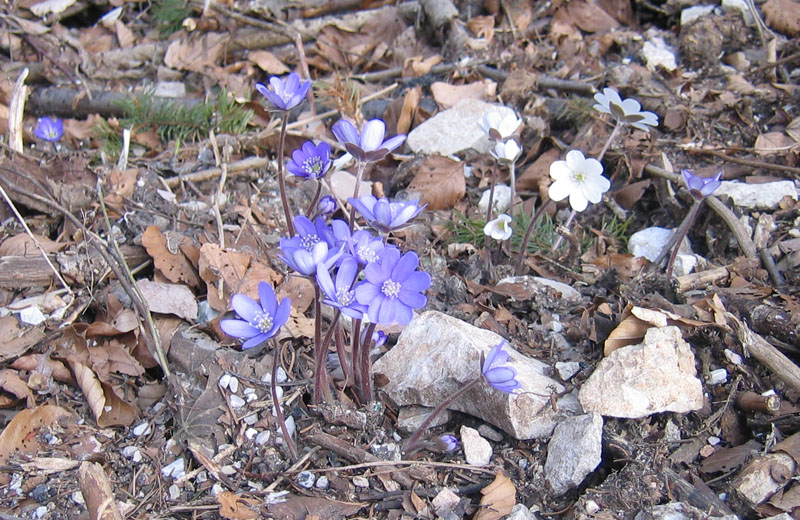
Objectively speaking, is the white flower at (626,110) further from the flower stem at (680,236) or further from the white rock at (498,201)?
the white rock at (498,201)

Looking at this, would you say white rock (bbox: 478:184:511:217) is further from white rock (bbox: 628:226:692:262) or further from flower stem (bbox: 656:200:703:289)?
flower stem (bbox: 656:200:703:289)

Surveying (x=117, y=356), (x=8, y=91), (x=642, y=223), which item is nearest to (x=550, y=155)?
(x=642, y=223)

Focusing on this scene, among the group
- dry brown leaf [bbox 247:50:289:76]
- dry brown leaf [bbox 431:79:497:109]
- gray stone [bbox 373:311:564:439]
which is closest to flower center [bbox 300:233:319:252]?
gray stone [bbox 373:311:564:439]

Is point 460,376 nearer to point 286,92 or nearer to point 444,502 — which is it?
point 444,502

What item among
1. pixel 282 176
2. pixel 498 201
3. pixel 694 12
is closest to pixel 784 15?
pixel 694 12

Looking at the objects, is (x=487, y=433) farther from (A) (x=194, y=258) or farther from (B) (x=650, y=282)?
(A) (x=194, y=258)

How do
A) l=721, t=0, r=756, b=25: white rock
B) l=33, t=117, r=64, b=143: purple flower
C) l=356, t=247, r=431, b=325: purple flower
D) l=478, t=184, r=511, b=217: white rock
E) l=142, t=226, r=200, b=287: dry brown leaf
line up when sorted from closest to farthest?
l=356, t=247, r=431, b=325: purple flower → l=142, t=226, r=200, b=287: dry brown leaf → l=478, t=184, r=511, b=217: white rock → l=33, t=117, r=64, b=143: purple flower → l=721, t=0, r=756, b=25: white rock

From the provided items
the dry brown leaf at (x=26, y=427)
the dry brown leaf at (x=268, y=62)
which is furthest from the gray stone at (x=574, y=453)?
the dry brown leaf at (x=268, y=62)
